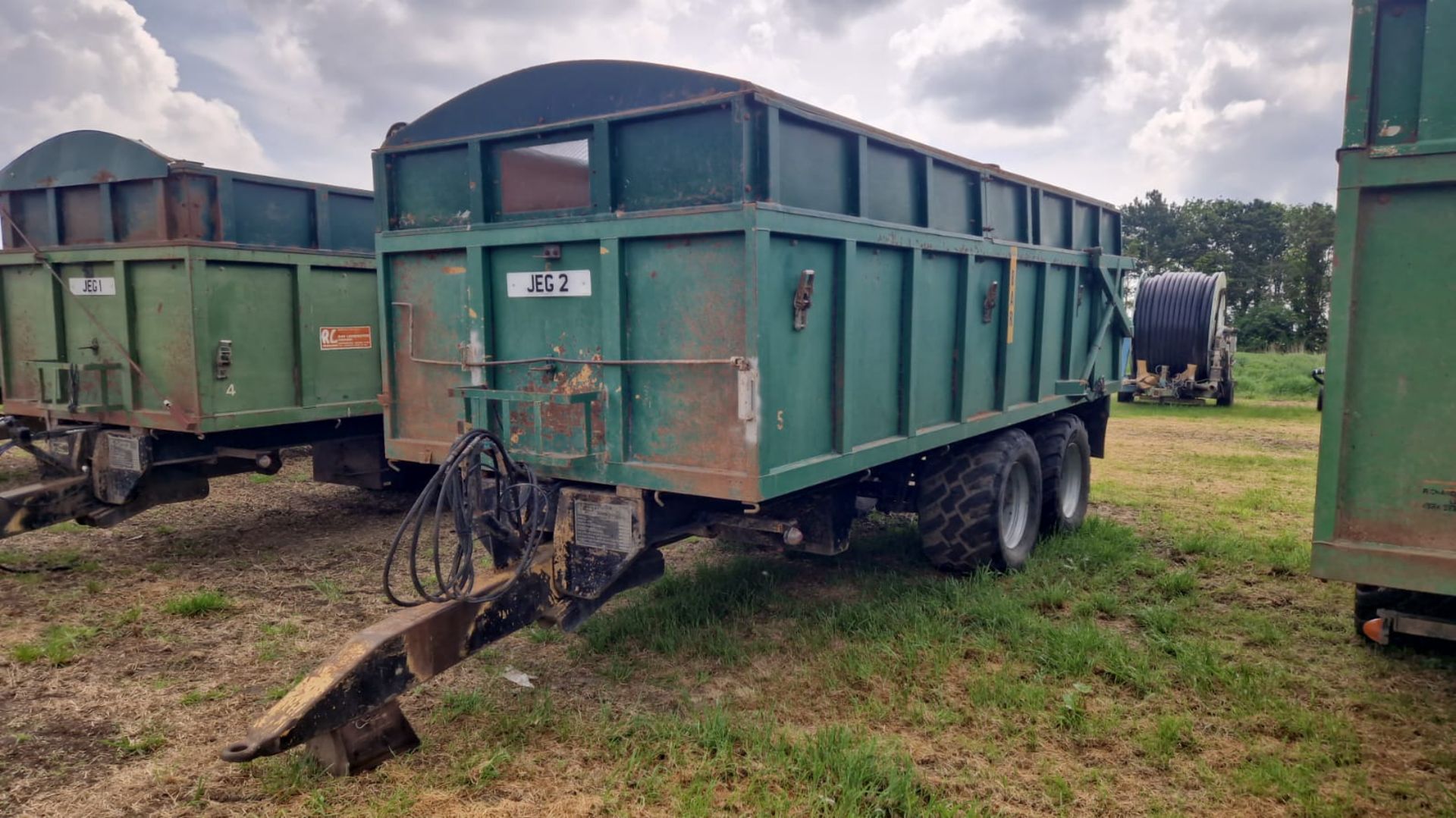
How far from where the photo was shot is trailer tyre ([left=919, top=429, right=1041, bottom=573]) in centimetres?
559

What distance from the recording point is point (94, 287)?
638 centimetres

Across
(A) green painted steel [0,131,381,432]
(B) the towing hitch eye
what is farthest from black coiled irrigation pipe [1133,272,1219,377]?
(B) the towing hitch eye

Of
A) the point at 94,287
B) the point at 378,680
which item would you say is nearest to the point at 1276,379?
the point at 94,287

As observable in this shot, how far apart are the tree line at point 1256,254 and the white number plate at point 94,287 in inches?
1455

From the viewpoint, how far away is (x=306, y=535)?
7.22 m

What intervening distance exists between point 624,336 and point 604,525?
0.82 metres

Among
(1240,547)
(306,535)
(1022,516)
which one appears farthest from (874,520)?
(306,535)

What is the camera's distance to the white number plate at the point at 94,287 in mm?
6285

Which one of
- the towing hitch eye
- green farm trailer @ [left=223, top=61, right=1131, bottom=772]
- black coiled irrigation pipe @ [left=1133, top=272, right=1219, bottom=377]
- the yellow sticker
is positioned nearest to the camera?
the towing hitch eye

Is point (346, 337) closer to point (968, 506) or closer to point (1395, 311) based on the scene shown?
point (968, 506)

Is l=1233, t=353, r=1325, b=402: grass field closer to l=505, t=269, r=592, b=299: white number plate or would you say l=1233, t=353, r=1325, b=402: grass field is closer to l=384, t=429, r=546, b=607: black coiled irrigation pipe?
l=505, t=269, r=592, b=299: white number plate

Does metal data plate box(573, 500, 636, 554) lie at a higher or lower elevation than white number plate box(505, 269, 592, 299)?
lower

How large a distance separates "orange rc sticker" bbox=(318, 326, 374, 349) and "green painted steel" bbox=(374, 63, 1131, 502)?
2430mm

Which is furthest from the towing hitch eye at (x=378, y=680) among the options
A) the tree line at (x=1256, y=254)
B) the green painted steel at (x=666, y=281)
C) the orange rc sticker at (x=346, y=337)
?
the tree line at (x=1256, y=254)
